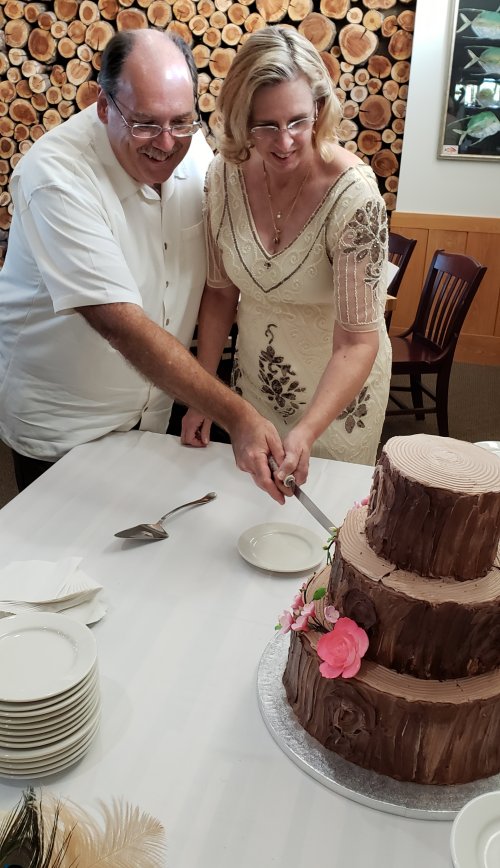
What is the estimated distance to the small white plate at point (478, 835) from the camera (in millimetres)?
697

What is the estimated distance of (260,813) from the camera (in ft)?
2.85

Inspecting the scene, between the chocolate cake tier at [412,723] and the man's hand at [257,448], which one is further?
the man's hand at [257,448]

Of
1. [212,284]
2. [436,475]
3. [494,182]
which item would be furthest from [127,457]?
[494,182]

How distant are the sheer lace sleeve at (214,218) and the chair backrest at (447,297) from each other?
81.9 inches

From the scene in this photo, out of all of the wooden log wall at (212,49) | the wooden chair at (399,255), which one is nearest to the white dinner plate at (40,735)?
the wooden chair at (399,255)

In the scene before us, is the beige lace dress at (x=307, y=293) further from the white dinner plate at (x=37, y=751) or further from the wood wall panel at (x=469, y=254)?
the wood wall panel at (x=469, y=254)

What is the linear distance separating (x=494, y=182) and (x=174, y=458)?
13.6 ft

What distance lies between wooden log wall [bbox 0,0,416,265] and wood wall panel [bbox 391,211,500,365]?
30 centimetres

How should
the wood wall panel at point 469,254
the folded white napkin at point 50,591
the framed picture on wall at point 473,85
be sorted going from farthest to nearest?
1. the wood wall panel at point 469,254
2. the framed picture on wall at point 473,85
3. the folded white napkin at point 50,591

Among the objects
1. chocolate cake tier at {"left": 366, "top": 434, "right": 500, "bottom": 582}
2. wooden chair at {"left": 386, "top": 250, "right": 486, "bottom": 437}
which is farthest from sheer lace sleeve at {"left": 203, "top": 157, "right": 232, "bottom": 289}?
wooden chair at {"left": 386, "top": 250, "right": 486, "bottom": 437}

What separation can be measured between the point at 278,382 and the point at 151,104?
2.37 ft

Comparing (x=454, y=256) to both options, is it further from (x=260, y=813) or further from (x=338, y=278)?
(x=260, y=813)

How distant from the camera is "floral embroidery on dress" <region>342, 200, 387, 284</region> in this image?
5.23 ft

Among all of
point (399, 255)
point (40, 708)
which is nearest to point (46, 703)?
point (40, 708)
